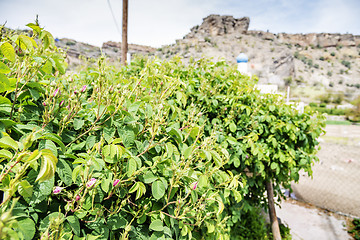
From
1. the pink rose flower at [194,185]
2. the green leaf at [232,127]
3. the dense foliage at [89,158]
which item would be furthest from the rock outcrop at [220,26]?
the pink rose flower at [194,185]

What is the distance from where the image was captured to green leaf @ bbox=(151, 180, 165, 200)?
0.83 meters

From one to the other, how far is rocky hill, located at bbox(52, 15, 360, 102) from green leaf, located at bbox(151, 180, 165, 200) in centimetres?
3004

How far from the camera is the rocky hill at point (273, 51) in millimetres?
35750

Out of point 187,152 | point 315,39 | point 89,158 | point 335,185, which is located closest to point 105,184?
point 89,158

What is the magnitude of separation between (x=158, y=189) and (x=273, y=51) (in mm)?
50258

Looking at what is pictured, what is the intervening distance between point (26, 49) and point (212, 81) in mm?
1535

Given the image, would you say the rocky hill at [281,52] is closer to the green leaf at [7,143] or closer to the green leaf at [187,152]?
the green leaf at [187,152]

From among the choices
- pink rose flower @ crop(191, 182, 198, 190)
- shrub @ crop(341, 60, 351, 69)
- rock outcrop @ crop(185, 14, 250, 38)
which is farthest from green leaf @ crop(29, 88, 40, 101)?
shrub @ crop(341, 60, 351, 69)

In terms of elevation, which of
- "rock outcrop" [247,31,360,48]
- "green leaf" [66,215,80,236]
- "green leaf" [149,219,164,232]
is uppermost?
"rock outcrop" [247,31,360,48]

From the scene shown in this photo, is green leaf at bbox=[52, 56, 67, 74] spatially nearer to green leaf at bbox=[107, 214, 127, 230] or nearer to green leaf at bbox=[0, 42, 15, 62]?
green leaf at bbox=[0, 42, 15, 62]

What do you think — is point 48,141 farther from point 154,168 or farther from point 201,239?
point 201,239

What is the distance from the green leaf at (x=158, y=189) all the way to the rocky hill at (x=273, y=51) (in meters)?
30.0

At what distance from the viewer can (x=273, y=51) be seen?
44562 millimetres

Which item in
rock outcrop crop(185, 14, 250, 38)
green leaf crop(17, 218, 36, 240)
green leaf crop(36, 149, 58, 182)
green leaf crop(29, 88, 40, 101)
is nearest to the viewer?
green leaf crop(36, 149, 58, 182)
